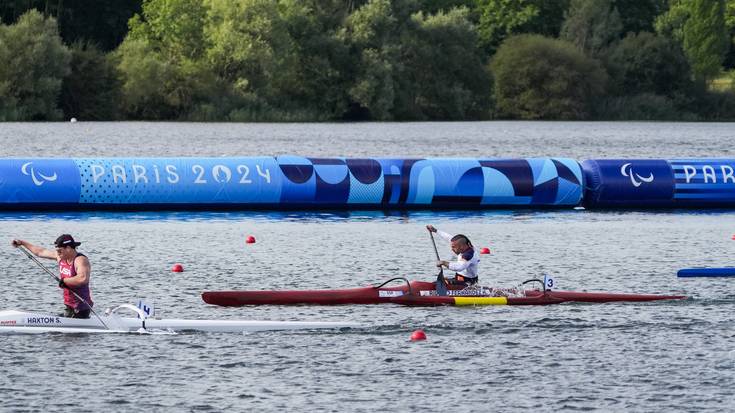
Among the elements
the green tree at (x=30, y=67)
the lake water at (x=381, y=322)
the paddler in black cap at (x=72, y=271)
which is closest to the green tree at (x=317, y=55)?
the green tree at (x=30, y=67)

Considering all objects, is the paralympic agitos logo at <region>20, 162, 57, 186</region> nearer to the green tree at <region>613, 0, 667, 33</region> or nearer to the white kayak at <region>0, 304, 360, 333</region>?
the white kayak at <region>0, 304, 360, 333</region>

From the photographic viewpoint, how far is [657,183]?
50.1 m

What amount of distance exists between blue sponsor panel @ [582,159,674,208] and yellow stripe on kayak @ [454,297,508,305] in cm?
2219

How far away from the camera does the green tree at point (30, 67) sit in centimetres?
11519

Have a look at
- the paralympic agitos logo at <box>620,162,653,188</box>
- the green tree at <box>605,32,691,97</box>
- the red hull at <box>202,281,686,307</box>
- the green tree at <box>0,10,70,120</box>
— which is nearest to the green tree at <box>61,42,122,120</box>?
the green tree at <box>0,10,70,120</box>

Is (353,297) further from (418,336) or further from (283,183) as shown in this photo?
(283,183)

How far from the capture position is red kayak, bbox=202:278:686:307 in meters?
27.9

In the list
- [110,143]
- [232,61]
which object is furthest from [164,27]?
[110,143]

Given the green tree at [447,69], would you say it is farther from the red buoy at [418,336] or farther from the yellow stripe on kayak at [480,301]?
the red buoy at [418,336]

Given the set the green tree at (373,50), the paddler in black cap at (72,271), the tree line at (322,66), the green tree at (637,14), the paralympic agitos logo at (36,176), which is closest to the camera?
the paddler in black cap at (72,271)

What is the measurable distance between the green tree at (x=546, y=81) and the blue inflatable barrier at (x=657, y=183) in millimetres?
89596

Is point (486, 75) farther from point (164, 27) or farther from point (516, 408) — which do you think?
point (516, 408)

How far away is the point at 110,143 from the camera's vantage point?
91500mm

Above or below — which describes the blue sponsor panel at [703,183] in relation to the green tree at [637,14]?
below
